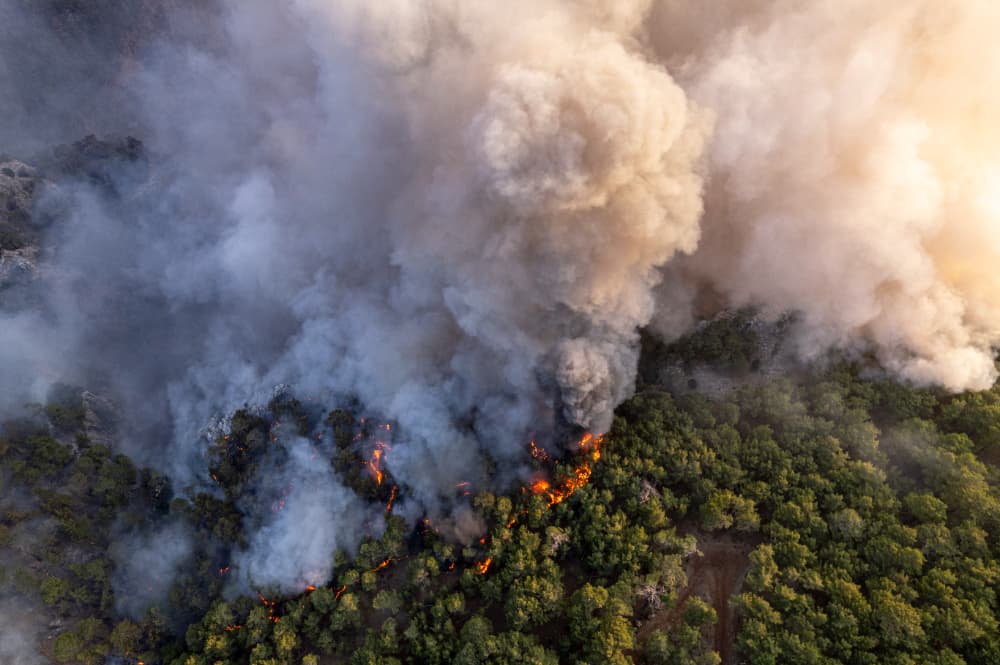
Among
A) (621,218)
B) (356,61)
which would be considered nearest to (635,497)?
(621,218)

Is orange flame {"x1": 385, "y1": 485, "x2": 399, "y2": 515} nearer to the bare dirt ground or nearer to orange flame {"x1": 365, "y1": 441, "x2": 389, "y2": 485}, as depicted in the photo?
orange flame {"x1": 365, "y1": 441, "x2": 389, "y2": 485}

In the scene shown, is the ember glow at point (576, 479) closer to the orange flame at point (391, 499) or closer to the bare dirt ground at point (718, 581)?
the bare dirt ground at point (718, 581)

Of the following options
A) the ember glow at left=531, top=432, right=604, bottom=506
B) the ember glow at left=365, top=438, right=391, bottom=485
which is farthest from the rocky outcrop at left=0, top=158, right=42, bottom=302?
the ember glow at left=531, top=432, right=604, bottom=506

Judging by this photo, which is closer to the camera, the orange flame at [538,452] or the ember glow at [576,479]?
the ember glow at [576,479]

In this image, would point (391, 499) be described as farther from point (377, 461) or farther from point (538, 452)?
point (538, 452)

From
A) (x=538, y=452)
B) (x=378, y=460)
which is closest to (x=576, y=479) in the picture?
(x=538, y=452)

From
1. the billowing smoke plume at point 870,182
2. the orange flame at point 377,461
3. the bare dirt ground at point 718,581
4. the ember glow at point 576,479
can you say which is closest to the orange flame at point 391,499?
the orange flame at point 377,461

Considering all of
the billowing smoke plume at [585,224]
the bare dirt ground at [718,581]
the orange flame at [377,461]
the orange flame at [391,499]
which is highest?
the billowing smoke plume at [585,224]
